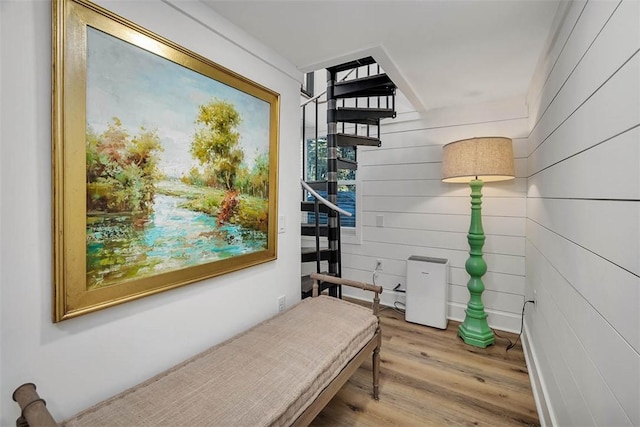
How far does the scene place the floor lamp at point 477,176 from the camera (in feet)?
7.33

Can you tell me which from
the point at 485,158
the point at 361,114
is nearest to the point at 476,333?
the point at 485,158

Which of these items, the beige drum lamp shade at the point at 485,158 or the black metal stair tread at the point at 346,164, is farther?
the black metal stair tread at the point at 346,164

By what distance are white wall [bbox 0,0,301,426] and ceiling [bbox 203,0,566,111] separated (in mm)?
292

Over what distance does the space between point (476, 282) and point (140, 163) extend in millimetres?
2686

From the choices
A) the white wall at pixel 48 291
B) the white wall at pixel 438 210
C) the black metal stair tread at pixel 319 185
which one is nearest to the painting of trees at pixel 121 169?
the white wall at pixel 48 291

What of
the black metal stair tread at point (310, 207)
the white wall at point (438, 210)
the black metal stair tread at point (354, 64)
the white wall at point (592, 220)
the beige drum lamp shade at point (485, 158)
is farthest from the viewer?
the black metal stair tread at point (310, 207)

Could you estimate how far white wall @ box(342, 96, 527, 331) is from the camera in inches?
104

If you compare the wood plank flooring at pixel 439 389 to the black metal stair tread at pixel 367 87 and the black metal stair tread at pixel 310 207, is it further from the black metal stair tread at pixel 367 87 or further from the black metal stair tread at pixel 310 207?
the black metal stair tread at pixel 367 87

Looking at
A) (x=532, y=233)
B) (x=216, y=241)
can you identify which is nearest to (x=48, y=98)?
(x=216, y=241)

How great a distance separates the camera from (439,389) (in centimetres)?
186

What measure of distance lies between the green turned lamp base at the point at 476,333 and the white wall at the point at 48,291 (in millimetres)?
2063

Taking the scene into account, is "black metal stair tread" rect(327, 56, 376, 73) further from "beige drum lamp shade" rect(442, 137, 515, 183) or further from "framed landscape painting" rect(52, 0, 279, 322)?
"framed landscape painting" rect(52, 0, 279, 322)

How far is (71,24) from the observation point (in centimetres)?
96

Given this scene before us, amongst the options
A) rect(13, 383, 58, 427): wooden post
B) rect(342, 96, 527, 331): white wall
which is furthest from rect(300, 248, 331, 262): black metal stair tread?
rect(13, 383, 58, 427): wooden post
